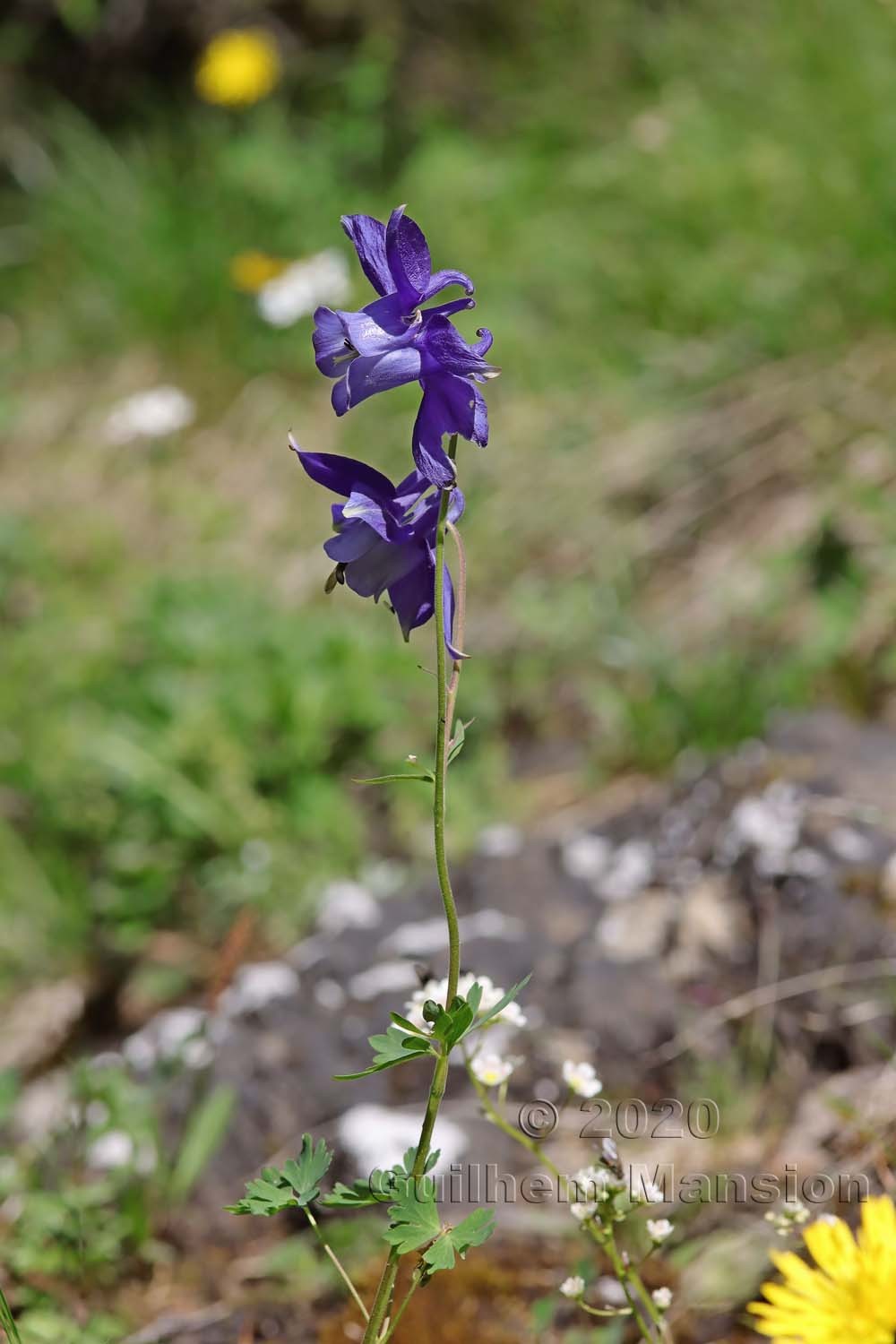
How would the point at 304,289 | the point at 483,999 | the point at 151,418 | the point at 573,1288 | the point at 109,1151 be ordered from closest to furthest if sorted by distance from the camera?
the point at 573,1288 < the point at 483,999 < the point at 109,1151 < the point at 151,418 < the point at 304,289

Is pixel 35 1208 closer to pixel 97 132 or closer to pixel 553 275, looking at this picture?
pixel 553 275

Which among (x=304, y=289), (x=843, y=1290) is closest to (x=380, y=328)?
(x=843, y=1290)

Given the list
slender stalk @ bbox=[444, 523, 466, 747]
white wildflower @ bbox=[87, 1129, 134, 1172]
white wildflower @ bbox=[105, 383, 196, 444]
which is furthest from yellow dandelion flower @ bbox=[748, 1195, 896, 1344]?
white wildflower @ bbox=[105, 383, 196, 444]

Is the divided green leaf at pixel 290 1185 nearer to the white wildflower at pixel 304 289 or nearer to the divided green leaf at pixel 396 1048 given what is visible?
the divided green leaf at pixel 396 1048

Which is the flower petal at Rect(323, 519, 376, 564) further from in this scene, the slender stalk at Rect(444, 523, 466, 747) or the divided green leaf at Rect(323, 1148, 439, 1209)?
the divided green leaf at Rect(323, 1148, 439, 1209)

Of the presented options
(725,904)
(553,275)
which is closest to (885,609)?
(725,904)

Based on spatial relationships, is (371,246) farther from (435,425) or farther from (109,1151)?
(109,1151)
